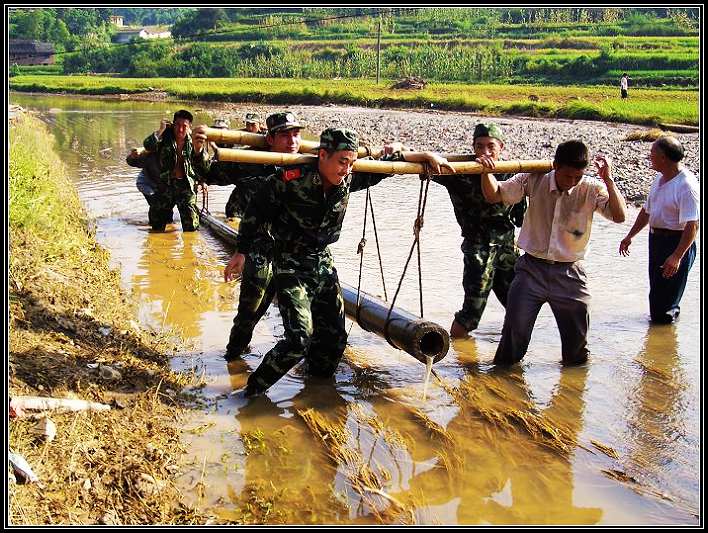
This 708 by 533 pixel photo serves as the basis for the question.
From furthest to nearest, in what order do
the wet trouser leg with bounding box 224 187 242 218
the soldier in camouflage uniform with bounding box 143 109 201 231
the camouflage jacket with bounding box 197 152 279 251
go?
the wet trouser leg with bounding box 224 187 242 218, the soldier in camouflage uniform with bounding box 143 109 201 231, the camouflage jacket with bounding box 197 152 279 251

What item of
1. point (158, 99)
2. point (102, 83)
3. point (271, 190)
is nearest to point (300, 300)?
point (271, 190)

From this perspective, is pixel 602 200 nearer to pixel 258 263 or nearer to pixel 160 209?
pixel 258 263

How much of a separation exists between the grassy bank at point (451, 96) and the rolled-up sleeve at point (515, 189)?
2132cm

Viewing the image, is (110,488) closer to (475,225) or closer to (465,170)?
(465,170)

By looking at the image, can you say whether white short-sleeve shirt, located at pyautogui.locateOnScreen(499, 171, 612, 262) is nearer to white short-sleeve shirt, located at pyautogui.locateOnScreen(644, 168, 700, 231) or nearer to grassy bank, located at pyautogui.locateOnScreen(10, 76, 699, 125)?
white short-sleeve shirt, located at pyautogui.locateOnScreen(644, 168, 700, 231)

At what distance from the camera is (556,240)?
5.73 metres

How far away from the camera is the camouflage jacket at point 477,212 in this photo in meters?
6.42

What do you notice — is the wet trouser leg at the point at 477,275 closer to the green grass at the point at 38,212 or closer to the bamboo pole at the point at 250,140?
the bamboo pole at the point at 250,140

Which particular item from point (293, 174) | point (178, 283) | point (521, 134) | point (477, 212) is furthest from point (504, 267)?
point (521, 134)

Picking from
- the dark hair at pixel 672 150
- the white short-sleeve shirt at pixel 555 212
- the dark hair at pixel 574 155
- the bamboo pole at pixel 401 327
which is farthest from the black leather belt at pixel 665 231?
the bamboo pole at pixel 401 327

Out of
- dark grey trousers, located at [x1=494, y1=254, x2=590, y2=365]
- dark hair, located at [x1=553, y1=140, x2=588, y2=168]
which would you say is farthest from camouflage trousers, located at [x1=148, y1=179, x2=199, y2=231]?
dark hair, located at [x1=553, y1=140, x2=588, y2=168]

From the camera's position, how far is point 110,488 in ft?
13.2

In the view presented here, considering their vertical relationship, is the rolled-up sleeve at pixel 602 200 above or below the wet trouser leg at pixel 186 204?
above

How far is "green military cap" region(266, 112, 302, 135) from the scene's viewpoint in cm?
586
